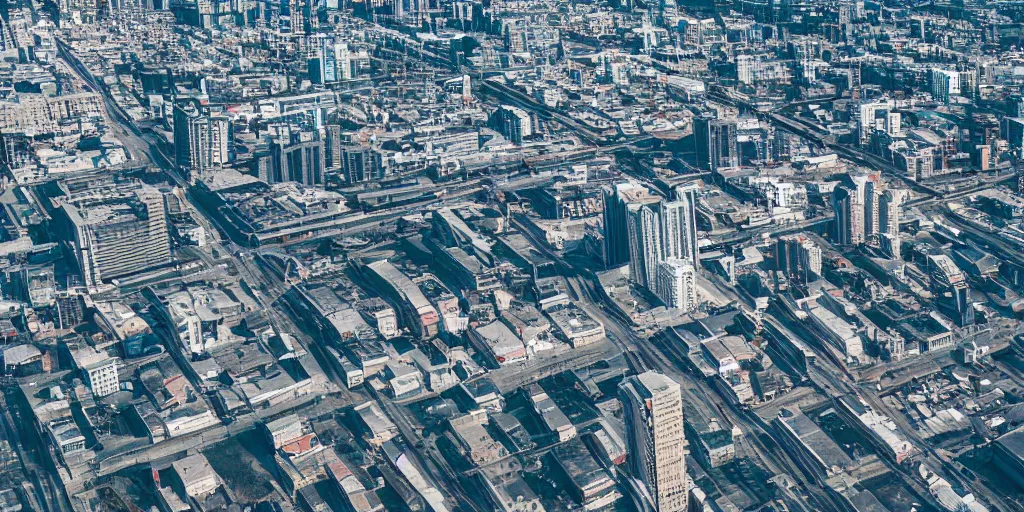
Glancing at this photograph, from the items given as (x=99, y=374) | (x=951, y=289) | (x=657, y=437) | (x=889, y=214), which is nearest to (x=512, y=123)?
→ (x=889, y=214)

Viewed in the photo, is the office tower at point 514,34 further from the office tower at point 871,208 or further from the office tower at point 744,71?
the office tower at point 871,208

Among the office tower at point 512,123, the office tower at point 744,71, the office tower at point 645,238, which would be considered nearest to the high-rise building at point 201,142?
the office tower at point 512,123

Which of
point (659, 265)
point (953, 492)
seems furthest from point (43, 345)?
point (953, 492)

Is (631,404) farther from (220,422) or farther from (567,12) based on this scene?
(567,12)

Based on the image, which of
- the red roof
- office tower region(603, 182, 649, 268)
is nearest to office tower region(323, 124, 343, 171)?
office tower region(603, 182, 649, 268)

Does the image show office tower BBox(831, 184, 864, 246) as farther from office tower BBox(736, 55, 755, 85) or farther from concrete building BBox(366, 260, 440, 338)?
office tower BBox(736, 55, 755, 85)

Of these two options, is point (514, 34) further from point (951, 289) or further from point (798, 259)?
point (951, 289)
